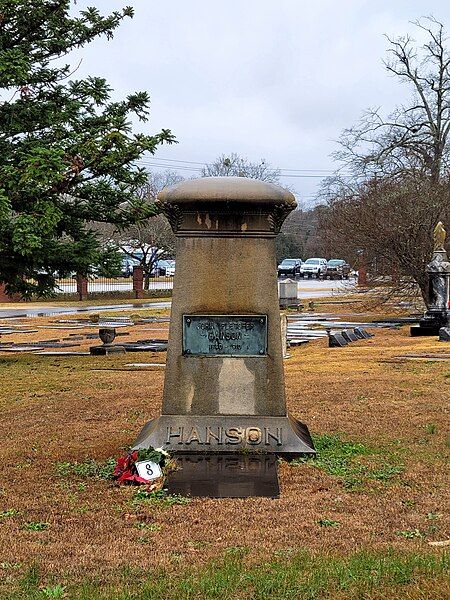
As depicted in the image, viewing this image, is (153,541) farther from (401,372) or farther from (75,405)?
(401,372)

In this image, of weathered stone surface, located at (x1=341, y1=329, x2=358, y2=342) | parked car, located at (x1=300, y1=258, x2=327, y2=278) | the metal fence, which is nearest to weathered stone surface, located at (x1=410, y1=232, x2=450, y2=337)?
weathered stone surface, located at (x1=341, y1=329, x2=358, y2=342)

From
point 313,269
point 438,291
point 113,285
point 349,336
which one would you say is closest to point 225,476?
point 349,336

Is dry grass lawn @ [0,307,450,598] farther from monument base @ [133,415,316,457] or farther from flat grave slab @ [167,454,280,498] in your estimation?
monument base @ [133,415,316,457]

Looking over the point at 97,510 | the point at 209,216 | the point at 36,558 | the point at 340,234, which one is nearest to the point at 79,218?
the point at 209,216

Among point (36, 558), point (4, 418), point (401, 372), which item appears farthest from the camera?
point (401, 372)

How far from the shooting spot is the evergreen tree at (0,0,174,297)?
15711 mm

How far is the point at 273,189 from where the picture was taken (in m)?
7.52

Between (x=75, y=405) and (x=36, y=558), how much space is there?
6.26m

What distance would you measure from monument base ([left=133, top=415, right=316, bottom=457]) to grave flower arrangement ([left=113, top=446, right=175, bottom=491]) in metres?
0.27

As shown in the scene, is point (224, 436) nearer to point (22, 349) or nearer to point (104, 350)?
point (104, 350)

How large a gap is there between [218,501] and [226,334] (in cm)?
165

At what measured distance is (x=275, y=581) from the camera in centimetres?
441

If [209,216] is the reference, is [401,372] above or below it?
below

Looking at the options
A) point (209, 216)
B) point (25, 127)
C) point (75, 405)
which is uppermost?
point (25, 127)
